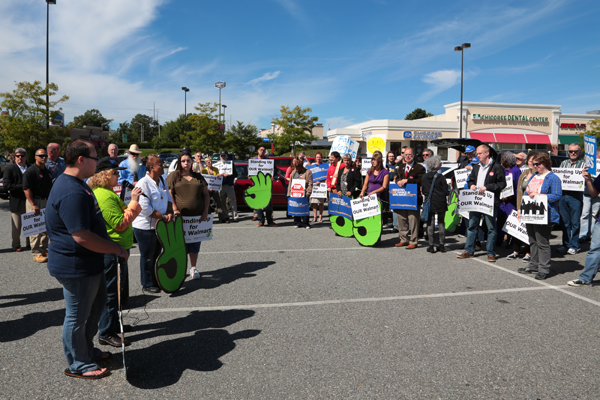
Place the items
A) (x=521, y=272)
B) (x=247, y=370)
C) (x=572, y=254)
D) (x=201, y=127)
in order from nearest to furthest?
(x=247, y=370)
(x=521, y=272)
(x=572, y=254)
(x=201, y=127)

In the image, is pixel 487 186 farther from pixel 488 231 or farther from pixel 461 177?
pixel 461 177

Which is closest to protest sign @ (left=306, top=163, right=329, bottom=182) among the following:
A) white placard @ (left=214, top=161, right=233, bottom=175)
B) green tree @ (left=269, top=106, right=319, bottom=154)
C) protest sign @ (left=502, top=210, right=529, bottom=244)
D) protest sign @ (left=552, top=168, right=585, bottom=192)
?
white placard @ (left=214, top=161, right=233, bottom=175)

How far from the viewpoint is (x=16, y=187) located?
7.27 metres

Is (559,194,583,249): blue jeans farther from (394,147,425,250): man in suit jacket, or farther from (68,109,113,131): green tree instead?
(68,109,113,131): green tree

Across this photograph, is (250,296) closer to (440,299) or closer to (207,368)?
(207,368)

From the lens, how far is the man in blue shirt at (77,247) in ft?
9.25

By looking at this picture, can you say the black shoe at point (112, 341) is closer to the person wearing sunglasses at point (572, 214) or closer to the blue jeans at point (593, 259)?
the blue jeans at point (593, 259)

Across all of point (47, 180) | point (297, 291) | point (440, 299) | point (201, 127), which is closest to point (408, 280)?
point (440, 299)

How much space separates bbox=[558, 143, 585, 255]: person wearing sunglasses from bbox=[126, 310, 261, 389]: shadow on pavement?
6.67 m

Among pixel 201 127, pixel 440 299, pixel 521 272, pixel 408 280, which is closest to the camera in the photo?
pixel 440 299

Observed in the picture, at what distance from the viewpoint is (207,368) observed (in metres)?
3.34

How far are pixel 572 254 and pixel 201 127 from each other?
41692 mm

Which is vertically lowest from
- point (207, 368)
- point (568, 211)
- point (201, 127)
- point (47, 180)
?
point (207, 368)

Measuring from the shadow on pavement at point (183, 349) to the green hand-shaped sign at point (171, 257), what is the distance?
2.05ft
